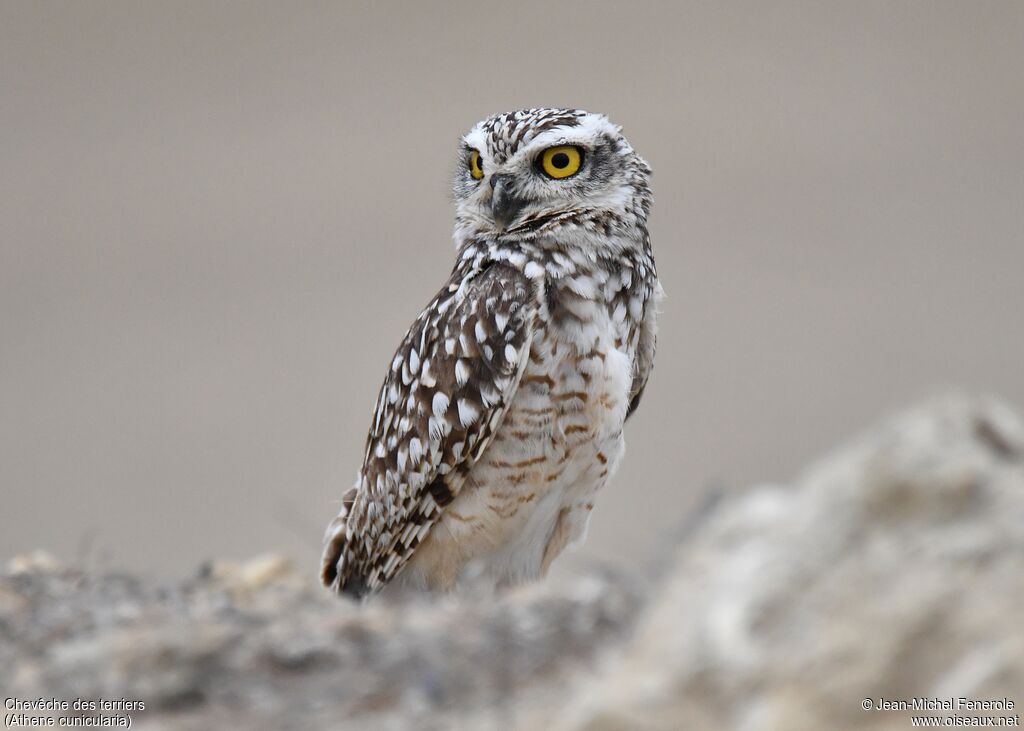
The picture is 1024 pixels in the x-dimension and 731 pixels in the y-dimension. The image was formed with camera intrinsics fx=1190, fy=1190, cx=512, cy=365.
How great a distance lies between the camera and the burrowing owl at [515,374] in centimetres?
358

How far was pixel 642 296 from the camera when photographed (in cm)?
395

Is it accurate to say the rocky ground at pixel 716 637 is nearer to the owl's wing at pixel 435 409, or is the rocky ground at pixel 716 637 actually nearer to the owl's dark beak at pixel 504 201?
the owl's wing at pixel 435 409

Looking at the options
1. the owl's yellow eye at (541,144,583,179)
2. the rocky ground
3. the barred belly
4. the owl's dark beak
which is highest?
the owl's yellow eye at (541,144,583,179)

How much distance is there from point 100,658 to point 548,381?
5.11ft

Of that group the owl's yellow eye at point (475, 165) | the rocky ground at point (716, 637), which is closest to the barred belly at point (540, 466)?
the owl's yellow eye at point (475, 165)

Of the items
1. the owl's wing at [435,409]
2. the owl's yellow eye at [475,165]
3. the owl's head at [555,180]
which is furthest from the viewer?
the owl's yellow eye at [475,165]

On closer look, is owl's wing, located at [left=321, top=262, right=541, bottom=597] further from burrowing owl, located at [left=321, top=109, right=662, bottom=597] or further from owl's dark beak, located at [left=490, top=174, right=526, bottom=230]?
owl's dark beak, located at [left=490, top=174, right=526, bottom=230]

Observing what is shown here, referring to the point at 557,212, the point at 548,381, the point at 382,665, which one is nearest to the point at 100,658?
the point at 382,665

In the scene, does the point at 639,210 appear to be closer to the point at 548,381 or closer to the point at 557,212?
the point at 557,212

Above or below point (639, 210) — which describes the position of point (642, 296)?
below

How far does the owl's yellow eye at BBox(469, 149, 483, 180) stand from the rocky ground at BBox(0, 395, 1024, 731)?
72.3 inches

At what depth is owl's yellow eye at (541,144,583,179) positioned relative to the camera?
12.9ft

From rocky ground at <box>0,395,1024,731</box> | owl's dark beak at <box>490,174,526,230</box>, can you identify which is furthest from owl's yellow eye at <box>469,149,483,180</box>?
rocky ground at <box>0,395,1024,731</box>

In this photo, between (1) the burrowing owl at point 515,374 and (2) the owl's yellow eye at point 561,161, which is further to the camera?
(2) the owl's yellow eye at point 561,161
